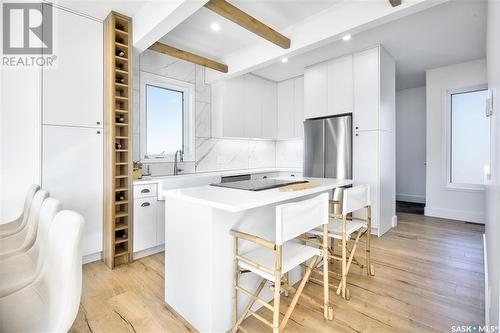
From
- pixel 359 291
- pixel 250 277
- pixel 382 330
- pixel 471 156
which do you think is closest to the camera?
pixel 382 330

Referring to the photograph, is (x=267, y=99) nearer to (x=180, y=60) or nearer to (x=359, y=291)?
(x=180, y=60)

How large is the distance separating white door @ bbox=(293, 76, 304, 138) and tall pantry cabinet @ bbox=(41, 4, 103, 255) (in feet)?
10.9

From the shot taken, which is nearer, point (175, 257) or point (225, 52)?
point (175, 257)

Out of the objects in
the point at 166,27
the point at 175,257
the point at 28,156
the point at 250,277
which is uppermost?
the point at 166,27

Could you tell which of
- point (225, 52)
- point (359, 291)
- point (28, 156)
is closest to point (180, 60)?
point (225, 52)

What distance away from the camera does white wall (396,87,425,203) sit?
18.7 feet

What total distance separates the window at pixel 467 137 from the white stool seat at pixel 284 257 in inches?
173

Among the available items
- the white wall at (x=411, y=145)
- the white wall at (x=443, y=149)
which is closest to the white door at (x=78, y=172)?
the white wall at (x=443, y=149)

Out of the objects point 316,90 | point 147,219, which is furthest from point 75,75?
point 316,90

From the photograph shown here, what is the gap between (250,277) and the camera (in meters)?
1.73

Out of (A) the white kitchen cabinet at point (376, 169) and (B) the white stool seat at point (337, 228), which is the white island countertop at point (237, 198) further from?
(A) the white kitchen cabinet at point (376, 169)

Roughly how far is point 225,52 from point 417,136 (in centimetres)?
490

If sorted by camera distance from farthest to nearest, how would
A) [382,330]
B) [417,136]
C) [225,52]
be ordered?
[417,136] → [225,52] → [382,330]

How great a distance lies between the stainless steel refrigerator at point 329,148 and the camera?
145 inches
